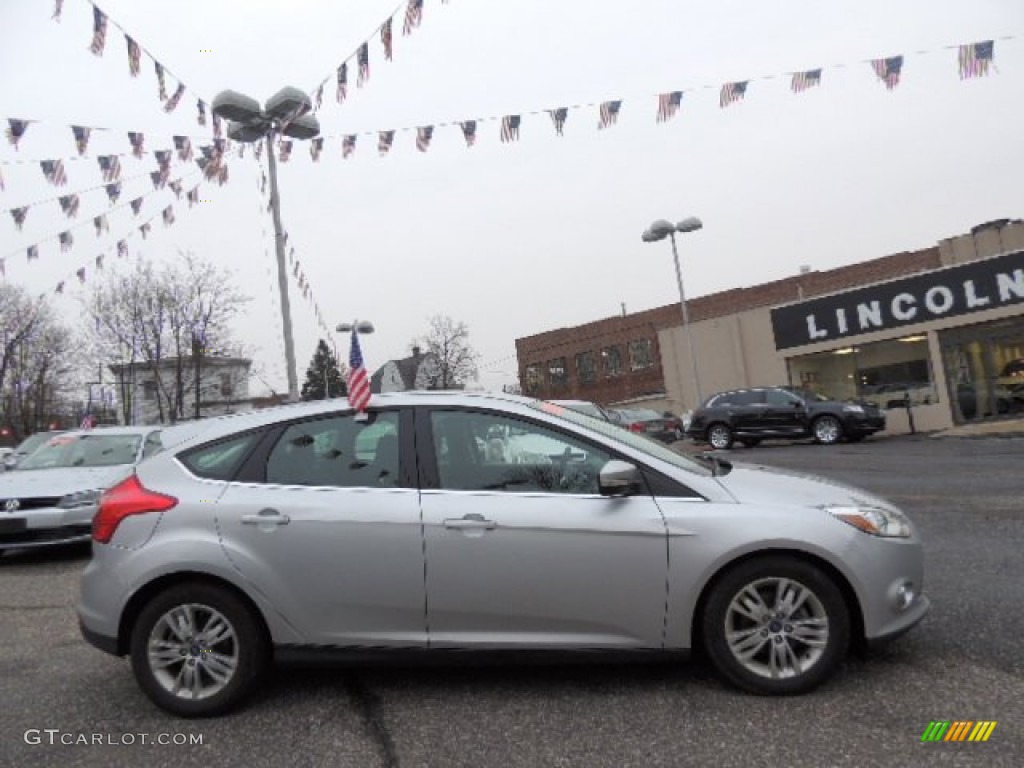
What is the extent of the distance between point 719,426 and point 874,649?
1831cm

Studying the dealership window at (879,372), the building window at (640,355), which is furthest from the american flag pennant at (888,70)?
the building window at (640,355)

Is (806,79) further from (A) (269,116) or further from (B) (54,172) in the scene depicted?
(B) (54,172)

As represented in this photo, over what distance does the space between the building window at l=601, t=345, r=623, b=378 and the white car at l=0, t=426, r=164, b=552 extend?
43443mm

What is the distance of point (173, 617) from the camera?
3.75m

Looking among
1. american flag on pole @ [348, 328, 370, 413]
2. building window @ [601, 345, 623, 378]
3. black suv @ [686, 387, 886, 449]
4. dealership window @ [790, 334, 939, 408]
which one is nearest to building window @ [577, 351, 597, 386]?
building window @ [601, 345, 623, 378]

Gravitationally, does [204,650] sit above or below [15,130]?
below

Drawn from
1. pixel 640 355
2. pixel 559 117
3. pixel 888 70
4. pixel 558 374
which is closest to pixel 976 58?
pixel 888 70

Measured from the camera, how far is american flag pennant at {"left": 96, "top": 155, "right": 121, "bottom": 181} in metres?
12.5

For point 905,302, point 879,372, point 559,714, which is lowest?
point 559,714

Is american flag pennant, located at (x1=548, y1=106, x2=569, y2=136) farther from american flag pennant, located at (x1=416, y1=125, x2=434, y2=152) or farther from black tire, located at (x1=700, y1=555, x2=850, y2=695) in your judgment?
black tire, located at (x1=700, y1=555, x2=850, y2=695)

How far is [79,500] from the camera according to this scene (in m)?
8.39

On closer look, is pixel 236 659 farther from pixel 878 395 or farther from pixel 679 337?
pixel 679 337

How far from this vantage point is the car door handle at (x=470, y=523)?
12.0 feet

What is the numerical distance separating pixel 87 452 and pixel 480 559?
26.1 feet
